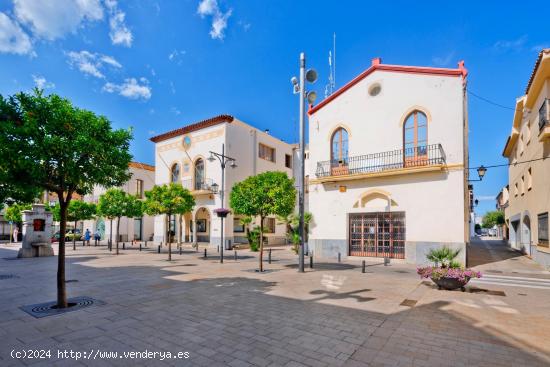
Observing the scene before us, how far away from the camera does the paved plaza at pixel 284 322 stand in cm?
471

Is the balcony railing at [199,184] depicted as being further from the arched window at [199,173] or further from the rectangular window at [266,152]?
the rectangular window at [266,152]

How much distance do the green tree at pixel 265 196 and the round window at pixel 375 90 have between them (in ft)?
25.9

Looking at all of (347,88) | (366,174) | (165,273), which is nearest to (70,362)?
(165,273)

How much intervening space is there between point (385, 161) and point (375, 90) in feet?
13.6

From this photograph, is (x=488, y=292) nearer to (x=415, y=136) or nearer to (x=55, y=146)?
(x=415, y=136)

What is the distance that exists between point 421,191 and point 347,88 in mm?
7306

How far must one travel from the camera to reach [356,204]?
1731 centimetres

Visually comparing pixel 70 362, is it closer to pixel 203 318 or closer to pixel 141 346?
pixel 141 346

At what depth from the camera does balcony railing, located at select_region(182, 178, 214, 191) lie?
26438 mm

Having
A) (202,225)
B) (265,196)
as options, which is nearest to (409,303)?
(265,196)

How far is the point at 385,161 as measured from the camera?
1639 cm

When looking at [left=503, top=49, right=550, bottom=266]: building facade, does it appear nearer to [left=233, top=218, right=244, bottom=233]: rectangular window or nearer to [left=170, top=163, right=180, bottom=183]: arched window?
[left=233, top=218, right=244, bottom=233]: rectangular window

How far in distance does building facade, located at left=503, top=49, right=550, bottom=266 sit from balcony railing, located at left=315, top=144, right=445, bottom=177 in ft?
10.3

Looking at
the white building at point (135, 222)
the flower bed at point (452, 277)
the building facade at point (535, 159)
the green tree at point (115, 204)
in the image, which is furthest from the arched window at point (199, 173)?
the building facade at point (535, 159)
